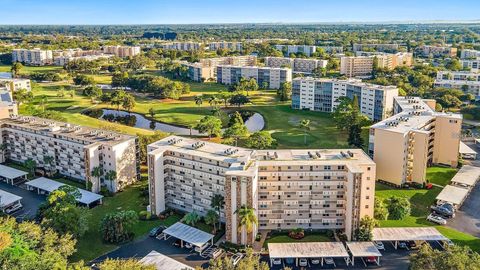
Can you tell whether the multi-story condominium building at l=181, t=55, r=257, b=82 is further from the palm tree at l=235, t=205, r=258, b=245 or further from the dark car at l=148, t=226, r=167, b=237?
the palm tree at l=235, t=205, r=258, b=245

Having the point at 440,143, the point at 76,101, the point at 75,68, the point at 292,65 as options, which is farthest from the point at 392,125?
the point at 75,68

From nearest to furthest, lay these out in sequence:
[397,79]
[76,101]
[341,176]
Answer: [341,176]
[76,101]
[397,79]

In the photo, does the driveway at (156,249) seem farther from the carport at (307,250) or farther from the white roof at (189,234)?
the carport at (307,250)

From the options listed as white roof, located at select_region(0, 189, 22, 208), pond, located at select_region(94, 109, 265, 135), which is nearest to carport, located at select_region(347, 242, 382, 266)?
white roof, located at select_region(0, 189, 22, 208)

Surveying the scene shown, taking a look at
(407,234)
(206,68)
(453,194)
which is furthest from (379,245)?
(206,68)

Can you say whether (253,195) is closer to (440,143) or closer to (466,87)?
(440,143)

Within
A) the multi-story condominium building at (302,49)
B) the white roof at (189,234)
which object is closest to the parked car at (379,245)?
the white roof at (189,234)

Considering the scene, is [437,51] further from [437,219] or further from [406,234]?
[406,234]
